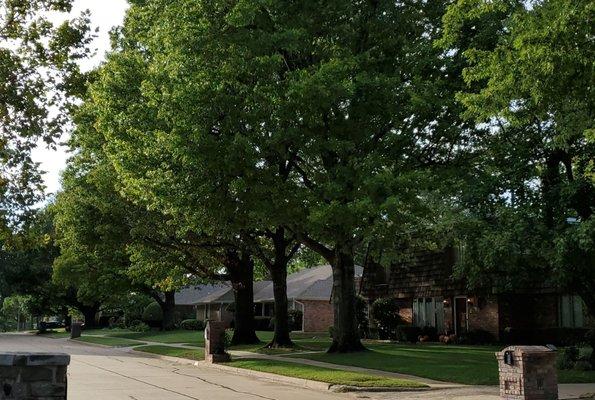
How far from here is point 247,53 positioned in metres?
19.4

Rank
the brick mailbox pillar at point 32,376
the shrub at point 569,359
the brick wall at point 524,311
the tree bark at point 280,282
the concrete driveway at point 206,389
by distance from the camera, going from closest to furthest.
Answer: the brick mailbox pillar at point 32,376
the concrete driveway at point 206,389
the shrub at point 569,359
the tree bark at point 280,282
the brick wall at point 524,311

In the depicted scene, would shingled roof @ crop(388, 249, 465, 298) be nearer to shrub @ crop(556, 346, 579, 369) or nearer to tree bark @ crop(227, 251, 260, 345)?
tree bark @ crop(227, 251, 260, 345)

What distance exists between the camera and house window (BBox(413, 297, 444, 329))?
35562mm

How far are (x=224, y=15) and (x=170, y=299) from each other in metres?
40.6

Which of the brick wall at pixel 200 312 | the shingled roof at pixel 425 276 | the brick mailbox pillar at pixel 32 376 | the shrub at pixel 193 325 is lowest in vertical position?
the shrub at pixel 193 325

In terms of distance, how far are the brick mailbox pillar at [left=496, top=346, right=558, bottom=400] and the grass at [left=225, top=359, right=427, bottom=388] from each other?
3632 millimetres

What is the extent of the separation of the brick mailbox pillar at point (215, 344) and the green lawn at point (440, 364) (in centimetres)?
304

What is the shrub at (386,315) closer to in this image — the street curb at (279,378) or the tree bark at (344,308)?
the tree bark at (344,308)

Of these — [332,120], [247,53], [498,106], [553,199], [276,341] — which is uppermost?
[247,53]

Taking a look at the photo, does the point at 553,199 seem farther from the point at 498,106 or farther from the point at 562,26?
the point at 562,26

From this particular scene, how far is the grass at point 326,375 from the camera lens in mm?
16312

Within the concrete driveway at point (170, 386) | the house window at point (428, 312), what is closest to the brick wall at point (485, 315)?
the house window at point (428, 312)

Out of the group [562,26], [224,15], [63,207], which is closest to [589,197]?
[562,26]

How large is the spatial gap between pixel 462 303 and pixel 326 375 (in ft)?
58.3
